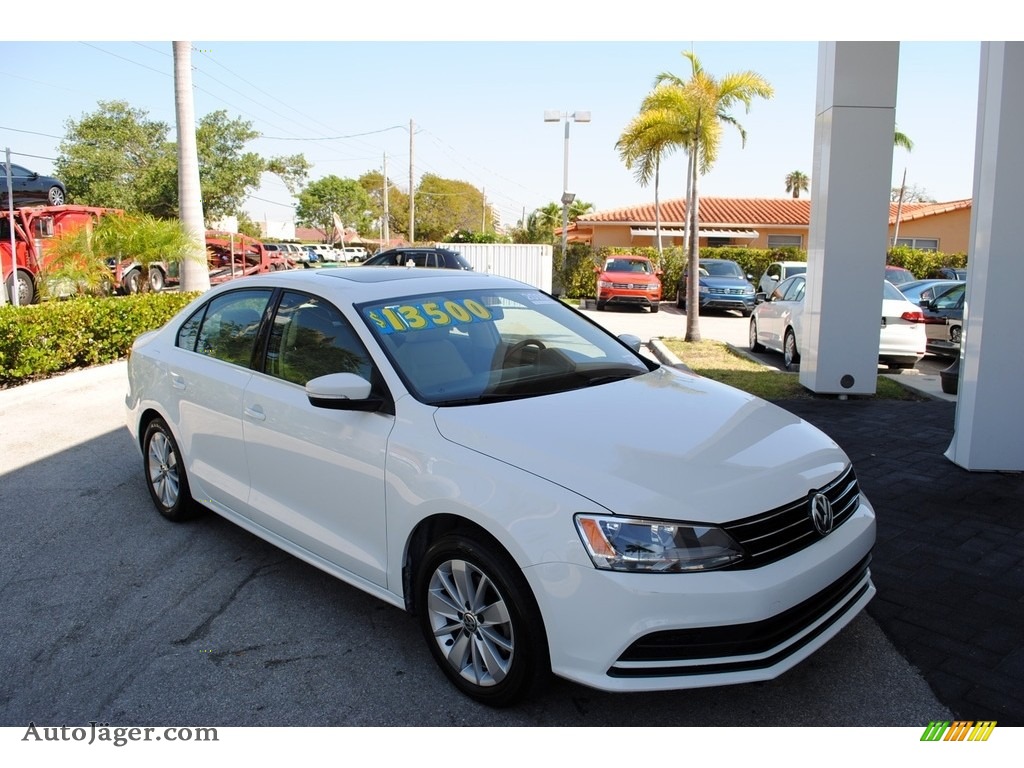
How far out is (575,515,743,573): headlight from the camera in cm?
271

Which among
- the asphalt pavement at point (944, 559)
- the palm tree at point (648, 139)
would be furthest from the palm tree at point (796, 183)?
the asphalt pavement at point (944, 559)

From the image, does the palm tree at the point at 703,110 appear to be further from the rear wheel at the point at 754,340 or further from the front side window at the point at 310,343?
the front side window at the point at 310,343

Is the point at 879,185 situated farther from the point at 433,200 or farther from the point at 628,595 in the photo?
the point at 433,200

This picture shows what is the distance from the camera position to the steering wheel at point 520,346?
3963 mm

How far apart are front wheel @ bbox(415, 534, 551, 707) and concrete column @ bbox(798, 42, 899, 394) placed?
22.9ft

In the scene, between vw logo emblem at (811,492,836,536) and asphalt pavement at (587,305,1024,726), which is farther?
asphalt pavement at (587,305,1024,726)

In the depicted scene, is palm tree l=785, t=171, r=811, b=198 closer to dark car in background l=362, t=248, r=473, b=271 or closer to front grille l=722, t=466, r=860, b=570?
dark car in background l=362, t=248, r=473, b=271

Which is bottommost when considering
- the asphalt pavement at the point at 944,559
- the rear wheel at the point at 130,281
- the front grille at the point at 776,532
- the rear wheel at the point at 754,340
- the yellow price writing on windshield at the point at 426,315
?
the asphalt pavement at the point at 944,559

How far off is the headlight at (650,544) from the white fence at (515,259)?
25.0 metres

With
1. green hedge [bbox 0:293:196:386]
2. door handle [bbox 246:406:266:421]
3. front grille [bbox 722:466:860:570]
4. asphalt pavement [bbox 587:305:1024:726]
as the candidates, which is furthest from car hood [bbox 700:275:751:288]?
front grille [bbox 722:466:860:570]

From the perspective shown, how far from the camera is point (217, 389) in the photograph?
450 cm

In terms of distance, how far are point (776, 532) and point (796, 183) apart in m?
75.0

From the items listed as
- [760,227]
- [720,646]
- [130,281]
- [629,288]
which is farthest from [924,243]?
[720,646]

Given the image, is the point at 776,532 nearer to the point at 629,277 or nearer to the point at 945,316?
the point at 945,316
